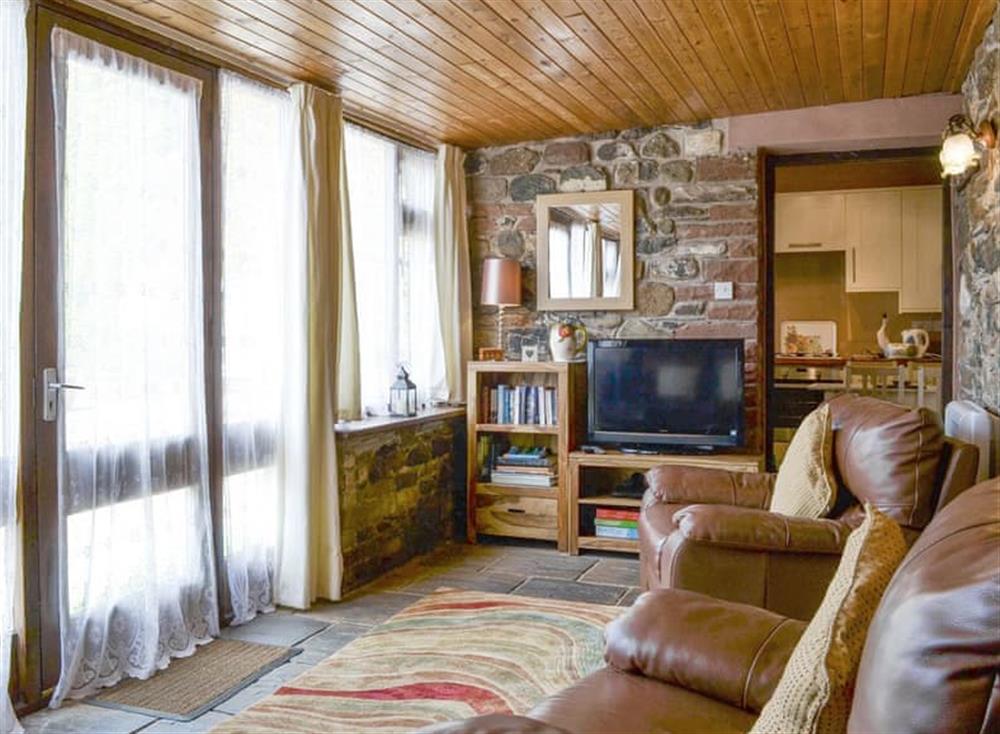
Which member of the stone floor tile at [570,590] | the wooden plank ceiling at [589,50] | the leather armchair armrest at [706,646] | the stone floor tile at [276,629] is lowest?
the stone floor tile at [570,590]

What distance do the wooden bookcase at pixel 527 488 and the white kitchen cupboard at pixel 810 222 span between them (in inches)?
119

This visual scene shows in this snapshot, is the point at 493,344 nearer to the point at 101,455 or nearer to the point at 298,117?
the point at 298,117

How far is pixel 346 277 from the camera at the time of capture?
4.14m

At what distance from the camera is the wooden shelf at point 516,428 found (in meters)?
4.95

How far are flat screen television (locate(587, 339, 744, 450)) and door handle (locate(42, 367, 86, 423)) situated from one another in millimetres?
2913

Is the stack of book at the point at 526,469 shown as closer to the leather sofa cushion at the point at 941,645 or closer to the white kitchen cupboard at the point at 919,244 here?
the white kitchen cupboard at the point at 919,244

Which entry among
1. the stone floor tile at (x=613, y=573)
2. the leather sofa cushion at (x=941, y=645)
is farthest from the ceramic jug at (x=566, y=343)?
the leather sofa cushion at (x=941, y=645)

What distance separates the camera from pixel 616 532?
4.78 m

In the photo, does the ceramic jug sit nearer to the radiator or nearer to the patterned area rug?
the patterned area rug

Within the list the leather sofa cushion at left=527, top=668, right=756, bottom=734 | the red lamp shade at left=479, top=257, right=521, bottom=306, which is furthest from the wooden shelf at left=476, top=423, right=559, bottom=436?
the leather sofa cushion at left=527, top=668, right=756, bottom=734

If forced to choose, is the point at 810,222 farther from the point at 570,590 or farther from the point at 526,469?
the point at 570,590

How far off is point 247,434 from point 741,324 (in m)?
2.85

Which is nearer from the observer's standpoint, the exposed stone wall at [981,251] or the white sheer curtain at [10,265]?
the white sheer curtain at [10,265]

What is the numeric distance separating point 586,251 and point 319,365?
6.75 feet
